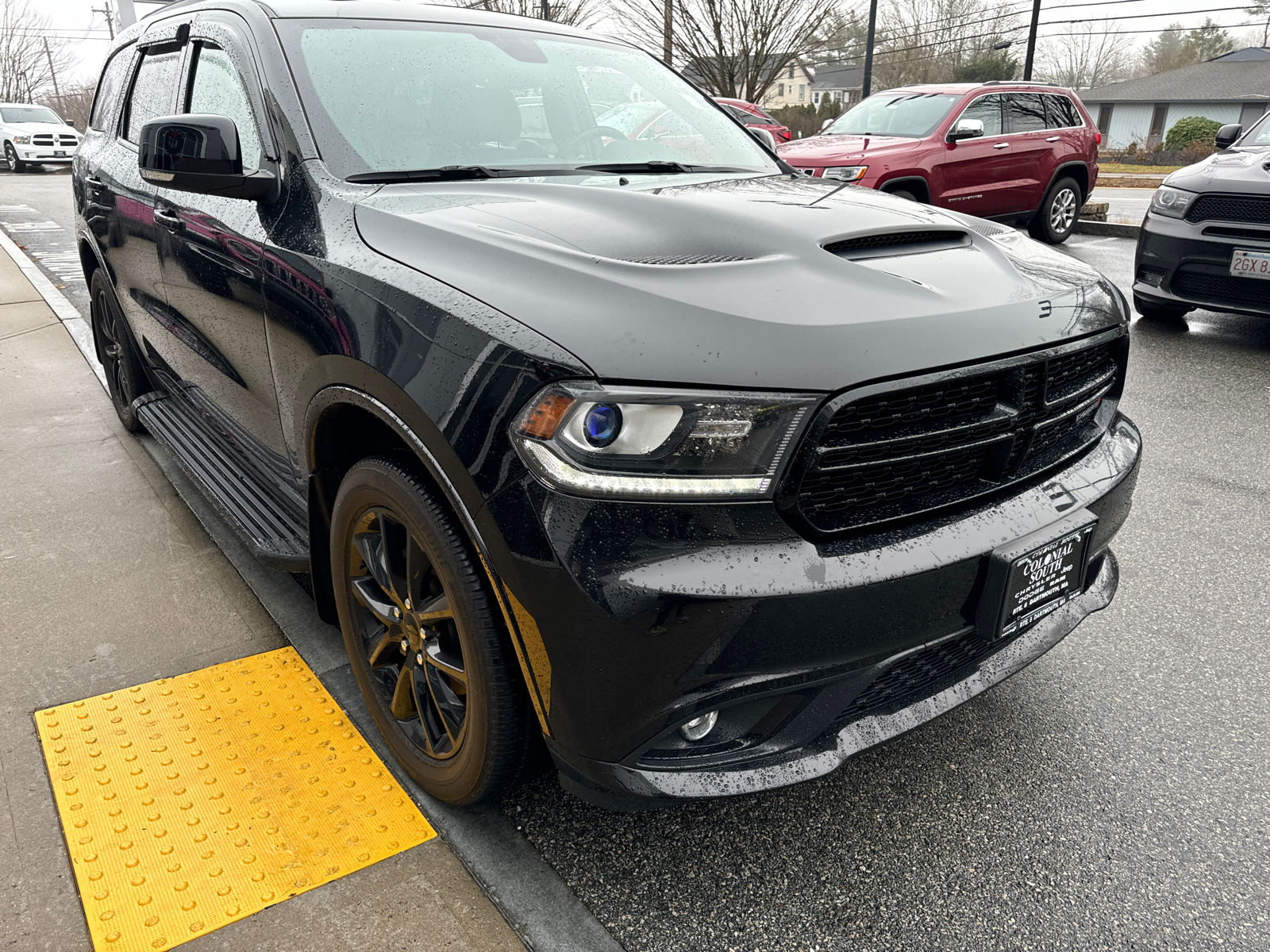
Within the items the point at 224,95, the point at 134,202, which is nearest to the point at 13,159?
the point at 134,202

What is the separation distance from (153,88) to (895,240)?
9.93ft

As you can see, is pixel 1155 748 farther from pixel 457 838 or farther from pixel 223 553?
pixel 223 553

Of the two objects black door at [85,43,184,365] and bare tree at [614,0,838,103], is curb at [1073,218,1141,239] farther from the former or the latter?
bare tree at [614,0,838,103]

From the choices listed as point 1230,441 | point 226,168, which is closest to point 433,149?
point 226,168

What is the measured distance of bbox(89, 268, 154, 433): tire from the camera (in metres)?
4.17

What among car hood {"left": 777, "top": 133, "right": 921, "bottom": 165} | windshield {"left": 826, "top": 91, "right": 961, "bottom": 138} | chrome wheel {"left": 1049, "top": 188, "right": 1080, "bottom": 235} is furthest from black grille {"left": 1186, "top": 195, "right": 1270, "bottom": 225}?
chrome wheel {"left": 1049, "top": 188, "right": 1080, "bottom": 235}

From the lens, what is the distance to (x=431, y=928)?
1.81 m

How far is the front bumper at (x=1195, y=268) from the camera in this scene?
5.81 m

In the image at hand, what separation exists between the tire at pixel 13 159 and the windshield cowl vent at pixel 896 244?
2825 cm

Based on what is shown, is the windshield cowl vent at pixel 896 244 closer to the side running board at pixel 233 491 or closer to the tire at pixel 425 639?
the tire at pixel 425 639

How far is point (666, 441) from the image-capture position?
4.88 ft

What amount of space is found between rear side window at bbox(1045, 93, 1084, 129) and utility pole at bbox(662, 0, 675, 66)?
705 inches

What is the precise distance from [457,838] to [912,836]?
1.03 m

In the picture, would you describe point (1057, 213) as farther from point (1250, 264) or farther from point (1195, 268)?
point (1250, 264)
